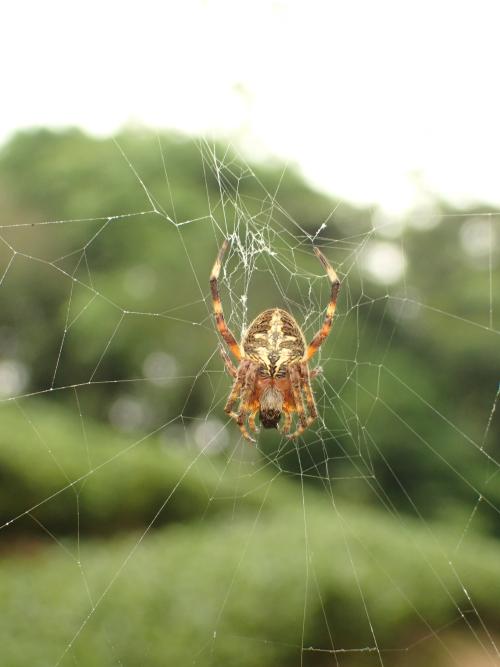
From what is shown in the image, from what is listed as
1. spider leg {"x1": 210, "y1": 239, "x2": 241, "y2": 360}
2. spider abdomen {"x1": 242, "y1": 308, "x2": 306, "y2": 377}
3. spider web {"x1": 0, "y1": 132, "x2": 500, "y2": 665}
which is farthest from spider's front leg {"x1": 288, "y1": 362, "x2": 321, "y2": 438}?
spider leg {"x1": 210, "y1": 239, "x2": 241, "y2": 360}

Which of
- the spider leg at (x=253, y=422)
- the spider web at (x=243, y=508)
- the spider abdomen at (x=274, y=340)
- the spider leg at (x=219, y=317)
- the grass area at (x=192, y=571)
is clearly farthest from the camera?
the spider web at (x=243, y=508)

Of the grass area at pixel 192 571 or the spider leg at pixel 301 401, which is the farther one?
the grass area at pixel 192 571

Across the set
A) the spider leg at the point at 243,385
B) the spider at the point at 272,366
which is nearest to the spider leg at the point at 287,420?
the spider at the point at 272,366

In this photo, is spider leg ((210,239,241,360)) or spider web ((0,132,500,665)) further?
spider web ((0,132,500,665))

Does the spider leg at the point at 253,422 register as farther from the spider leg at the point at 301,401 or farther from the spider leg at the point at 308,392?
the spider leg at the point at 308,392

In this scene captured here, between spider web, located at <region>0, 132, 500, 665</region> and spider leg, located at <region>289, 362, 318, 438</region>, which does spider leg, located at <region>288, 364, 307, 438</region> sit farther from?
spider web, located at <region>0, 132, 500, 665</region>

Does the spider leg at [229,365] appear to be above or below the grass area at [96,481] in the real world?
above

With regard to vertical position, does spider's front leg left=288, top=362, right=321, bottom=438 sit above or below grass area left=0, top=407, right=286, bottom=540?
above
